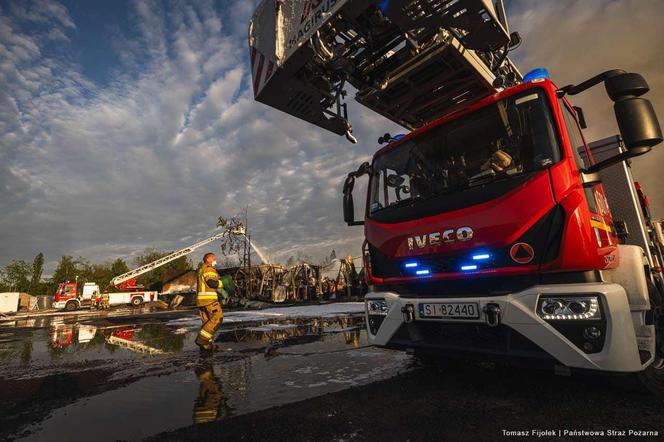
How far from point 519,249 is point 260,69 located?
3.05 m

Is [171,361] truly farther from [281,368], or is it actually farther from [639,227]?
[639,227]

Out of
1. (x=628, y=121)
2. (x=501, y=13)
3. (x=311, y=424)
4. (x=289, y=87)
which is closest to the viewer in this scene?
(x=311, y=424)

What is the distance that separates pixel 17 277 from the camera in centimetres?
5356

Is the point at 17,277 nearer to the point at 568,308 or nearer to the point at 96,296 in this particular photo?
the point at 96,296

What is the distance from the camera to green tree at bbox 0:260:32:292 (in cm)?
5225

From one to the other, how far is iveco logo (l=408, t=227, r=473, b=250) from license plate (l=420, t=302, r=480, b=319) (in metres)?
0.49

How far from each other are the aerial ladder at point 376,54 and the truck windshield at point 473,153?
2.15ft

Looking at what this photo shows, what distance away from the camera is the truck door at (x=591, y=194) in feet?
7.88

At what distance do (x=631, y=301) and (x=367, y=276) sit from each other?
2.03 m

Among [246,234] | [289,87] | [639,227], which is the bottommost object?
[639,227]

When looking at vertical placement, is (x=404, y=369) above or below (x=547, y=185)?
below

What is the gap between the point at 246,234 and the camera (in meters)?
30.2

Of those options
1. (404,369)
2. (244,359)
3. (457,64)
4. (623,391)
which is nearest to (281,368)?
(244,359)

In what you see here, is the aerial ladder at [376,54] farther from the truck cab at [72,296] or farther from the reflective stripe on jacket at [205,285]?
the truck cab at [72,296]
